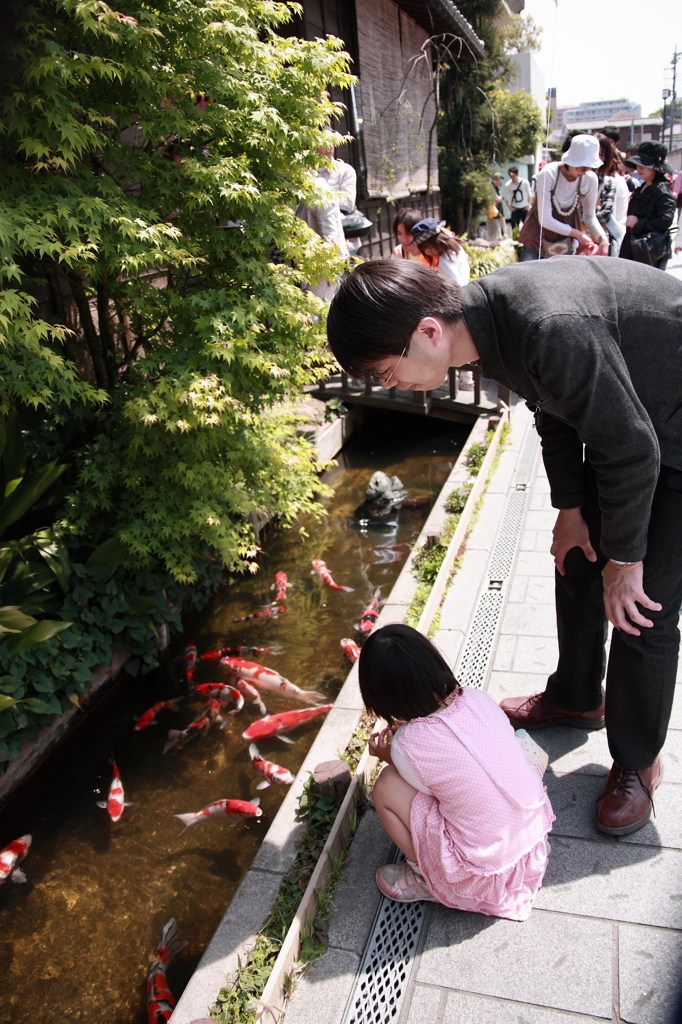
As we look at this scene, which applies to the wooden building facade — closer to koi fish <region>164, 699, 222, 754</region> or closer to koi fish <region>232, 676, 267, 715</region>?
koi fish <region>232, 676, 267, 715</region>

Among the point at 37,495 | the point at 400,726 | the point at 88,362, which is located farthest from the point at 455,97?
the point at 400,726

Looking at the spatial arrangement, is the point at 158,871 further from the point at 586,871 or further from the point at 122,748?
the point at 586,871

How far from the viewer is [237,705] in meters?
4.25

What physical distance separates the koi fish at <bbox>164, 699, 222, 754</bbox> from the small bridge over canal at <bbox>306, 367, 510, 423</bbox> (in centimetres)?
451

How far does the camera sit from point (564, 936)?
212 centimetres

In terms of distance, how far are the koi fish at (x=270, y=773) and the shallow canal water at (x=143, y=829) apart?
45mm

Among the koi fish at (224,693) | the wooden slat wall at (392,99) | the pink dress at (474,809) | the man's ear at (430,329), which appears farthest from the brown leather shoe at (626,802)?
the wooden slat wall at (392,99)

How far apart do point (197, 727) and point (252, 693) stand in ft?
1.24

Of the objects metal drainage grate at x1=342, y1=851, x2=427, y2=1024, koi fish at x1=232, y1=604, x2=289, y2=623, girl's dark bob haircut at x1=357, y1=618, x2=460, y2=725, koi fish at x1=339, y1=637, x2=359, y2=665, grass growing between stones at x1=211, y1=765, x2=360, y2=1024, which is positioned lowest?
koi fish at x1=232, y1=604, x2=289, y2=623

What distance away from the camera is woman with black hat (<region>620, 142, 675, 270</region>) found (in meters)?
7.12

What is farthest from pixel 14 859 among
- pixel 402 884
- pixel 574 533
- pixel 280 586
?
pixel 574 533

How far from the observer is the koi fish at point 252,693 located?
13.8 ft

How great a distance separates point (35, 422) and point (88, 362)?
0.71 m

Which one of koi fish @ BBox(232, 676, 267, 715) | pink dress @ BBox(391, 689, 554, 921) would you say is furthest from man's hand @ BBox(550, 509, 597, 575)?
koi fish @ BBox(232, 676, 267, 715)
